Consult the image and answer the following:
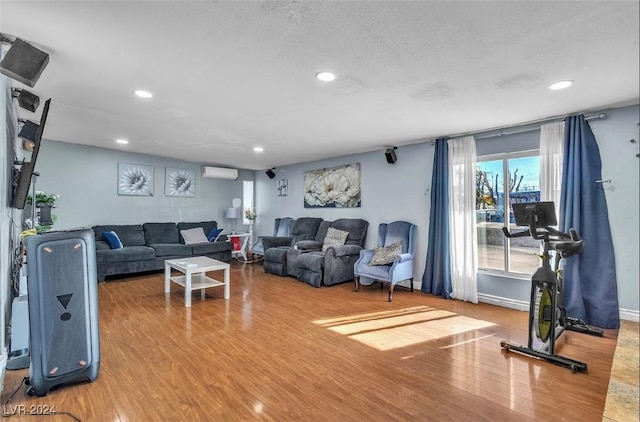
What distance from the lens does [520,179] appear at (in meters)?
3.63

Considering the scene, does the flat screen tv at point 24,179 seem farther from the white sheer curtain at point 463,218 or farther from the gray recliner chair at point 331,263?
the white sheer curtain at point 463,218

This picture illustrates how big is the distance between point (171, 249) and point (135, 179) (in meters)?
1.56

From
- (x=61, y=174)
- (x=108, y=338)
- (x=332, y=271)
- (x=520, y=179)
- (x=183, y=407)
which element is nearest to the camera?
(x=183, y=407)

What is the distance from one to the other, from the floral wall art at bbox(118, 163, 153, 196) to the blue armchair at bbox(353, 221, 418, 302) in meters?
4.28

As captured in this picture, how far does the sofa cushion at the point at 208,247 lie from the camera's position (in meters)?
5.61

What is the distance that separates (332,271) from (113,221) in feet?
13.2

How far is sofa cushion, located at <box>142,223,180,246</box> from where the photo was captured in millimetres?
5609

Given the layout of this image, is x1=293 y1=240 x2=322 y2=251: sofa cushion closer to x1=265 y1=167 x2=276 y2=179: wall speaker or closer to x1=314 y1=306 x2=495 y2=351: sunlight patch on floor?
x1=314 y1=306 x2=495 y2=351: sunlight patch on floor

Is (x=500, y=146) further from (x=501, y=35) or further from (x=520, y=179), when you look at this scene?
(x=501, y=35)

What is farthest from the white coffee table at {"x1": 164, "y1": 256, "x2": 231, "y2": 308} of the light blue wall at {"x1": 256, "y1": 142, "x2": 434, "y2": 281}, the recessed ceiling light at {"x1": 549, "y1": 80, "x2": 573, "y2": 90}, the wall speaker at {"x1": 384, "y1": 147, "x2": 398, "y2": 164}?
the recessed ceiling light at {"x1": 549, "y1": 80, "x2": 573, "y2": 90}

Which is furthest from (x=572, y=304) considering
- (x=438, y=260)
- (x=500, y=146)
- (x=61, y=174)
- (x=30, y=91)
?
(x=61, y=174)

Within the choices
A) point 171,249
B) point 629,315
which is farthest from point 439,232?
point 171,249

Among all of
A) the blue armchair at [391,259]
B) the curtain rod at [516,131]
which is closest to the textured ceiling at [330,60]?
the curtain rod at [516,131]

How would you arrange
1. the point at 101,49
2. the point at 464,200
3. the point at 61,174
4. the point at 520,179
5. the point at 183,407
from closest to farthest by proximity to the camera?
the point at 183,407
the point at 101,49
the point at 520,179
the point at 464,200
the point at 61,174
